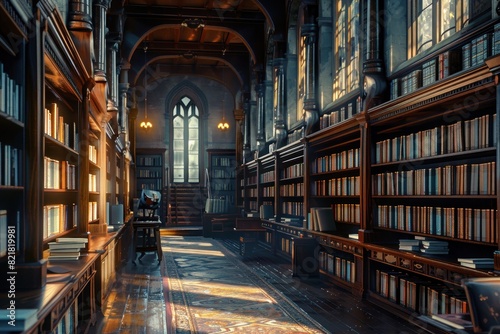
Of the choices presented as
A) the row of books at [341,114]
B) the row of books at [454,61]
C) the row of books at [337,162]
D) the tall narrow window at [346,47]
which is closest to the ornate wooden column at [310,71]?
the row of books at [341,114]

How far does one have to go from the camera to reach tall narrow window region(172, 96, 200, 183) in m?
21.9

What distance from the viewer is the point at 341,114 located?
28.4ft

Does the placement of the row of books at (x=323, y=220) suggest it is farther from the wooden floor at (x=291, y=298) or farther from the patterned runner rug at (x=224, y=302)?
the patterned runner rug at (x=224, y=302)

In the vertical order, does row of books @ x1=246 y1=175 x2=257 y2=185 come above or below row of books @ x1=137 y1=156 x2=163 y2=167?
below

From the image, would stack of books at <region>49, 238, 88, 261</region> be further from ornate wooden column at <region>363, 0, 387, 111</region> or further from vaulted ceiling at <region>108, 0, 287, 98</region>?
vaulted ceiling at <region>108, 0, 287, 98</region>

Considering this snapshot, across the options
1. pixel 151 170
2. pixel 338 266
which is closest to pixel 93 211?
pixel 338 266

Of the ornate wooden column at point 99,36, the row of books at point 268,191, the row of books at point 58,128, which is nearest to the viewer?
the row of books at point 58,128

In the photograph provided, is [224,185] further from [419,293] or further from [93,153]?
[419,293]

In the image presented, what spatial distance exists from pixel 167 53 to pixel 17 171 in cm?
1534

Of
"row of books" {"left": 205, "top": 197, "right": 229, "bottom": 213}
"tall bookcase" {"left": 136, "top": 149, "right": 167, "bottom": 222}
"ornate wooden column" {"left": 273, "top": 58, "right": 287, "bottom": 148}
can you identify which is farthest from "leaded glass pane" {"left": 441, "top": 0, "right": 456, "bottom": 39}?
"tall bookcase" {"left": 136, "top": 149, "right": 167, "bottom": 222}

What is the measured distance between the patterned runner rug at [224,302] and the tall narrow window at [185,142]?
1079 centimetres

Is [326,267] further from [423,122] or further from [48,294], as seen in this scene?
[48,294]

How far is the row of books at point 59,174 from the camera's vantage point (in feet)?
15.5

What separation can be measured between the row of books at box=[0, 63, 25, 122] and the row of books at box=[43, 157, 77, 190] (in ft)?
4.28
